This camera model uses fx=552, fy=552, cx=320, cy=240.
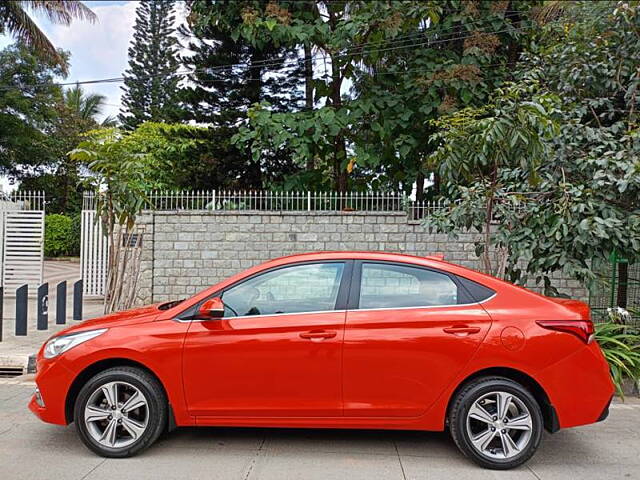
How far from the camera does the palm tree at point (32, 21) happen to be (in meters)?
A: 16.8

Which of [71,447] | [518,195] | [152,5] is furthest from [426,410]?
[152,5]

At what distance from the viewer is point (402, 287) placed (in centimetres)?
433

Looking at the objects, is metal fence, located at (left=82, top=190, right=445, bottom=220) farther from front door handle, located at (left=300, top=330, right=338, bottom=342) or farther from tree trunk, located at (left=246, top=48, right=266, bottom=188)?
front door handle, located at (left=300, top=330, right=338, bottom=342)

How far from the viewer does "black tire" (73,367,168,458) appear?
418 cm

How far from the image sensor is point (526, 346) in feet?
13.3

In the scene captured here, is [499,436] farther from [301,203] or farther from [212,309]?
[301,203]

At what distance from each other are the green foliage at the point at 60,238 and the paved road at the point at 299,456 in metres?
24.2

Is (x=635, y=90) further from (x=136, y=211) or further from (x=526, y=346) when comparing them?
(x=136, y=211)

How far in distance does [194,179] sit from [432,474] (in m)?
16.4

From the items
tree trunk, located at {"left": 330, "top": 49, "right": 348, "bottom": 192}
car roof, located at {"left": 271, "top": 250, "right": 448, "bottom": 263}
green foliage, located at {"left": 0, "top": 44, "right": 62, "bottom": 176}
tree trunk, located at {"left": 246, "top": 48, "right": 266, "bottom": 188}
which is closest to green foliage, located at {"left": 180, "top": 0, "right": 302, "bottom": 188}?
tree trunk, located at {"left": 246, "top": 48, "right": 266, "bottom": 188}

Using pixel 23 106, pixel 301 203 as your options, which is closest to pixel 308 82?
pixel 301 203

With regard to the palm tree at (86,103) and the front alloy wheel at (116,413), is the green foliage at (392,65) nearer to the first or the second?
the front alloy wheel at (116,413)

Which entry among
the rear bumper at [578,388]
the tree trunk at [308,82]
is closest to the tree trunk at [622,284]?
the rear bumper at [578,388]

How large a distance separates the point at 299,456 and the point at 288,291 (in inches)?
50.3
